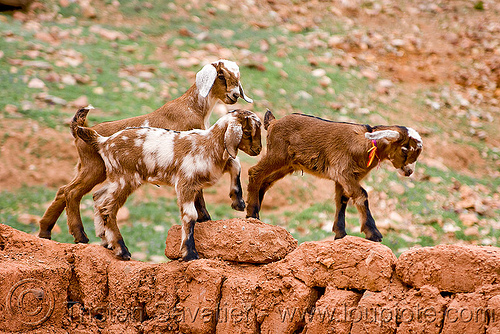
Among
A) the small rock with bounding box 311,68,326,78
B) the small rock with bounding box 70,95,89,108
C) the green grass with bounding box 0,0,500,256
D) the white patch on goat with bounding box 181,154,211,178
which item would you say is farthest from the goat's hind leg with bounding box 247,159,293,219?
the small rock with bounding box 311,68,326,78

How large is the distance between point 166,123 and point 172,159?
1.03 metres

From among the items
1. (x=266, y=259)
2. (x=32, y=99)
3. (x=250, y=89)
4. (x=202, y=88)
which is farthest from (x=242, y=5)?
(x=266, y=259)

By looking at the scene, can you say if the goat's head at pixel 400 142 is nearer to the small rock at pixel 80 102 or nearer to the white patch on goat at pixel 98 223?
the white patch on goat at pixel 98 223

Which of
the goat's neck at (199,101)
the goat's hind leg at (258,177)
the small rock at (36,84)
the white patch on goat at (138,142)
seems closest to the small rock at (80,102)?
the small rock at (36,84)

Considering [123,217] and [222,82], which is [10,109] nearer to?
[123,217]

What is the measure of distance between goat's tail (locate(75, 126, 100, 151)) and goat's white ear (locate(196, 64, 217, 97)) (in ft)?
4.40

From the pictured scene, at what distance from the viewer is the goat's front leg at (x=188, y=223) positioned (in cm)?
580

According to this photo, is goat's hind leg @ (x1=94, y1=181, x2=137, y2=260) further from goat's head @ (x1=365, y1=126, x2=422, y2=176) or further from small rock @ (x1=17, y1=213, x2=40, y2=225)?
small rock @ (x1=17, y1=213, x2=40, y2=225)

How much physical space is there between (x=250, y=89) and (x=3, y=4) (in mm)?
8256

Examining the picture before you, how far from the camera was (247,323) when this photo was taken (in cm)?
568

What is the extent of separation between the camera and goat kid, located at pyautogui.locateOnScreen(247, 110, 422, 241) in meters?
6.05

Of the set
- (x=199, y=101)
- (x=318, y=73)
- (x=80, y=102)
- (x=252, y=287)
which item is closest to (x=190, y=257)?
(x=252, y=287)

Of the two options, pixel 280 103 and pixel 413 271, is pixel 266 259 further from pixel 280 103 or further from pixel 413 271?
pixel 280 103

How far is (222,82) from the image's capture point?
272 inches
